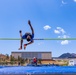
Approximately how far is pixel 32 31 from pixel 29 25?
30cm

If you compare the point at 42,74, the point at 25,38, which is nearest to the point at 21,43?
the point at 25,38

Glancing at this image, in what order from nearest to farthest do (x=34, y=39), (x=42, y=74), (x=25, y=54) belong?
(x=42, y=74)
(x=34, y=39)
(x=25, y=54)

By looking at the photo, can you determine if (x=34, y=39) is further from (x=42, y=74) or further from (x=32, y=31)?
(x=42, y=74)

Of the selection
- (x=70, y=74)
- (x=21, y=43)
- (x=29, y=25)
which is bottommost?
(x=70, y=74)

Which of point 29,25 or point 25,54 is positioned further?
point 25,54

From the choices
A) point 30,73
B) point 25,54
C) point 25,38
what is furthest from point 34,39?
point 25,54

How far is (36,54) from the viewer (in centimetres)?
4509

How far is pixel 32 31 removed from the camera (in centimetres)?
739

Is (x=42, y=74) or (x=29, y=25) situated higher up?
(x=29, y=25)

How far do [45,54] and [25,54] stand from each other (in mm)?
4525

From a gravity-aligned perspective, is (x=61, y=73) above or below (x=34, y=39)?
below

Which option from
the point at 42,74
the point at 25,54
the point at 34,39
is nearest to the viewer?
the point at 42,74

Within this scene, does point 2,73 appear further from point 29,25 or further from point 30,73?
point 29,25

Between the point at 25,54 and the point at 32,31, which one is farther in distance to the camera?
the point at 25,54
